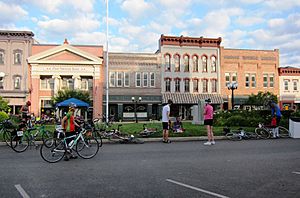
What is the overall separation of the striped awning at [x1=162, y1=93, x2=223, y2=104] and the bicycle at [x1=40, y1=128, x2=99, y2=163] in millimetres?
35304

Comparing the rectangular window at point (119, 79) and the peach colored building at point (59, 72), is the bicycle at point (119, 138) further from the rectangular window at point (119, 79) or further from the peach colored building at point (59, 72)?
the rectangular window at point (119, 79)

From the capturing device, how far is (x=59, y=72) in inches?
1725

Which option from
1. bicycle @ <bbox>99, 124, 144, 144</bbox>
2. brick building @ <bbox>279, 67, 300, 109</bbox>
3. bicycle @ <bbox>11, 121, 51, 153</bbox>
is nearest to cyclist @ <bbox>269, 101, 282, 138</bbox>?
bicycle @ <bbox>99, 124, 144, 144</bbox>

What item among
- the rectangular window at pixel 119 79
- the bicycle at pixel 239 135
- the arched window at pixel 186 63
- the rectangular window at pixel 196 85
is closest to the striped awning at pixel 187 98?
the rectangular window at pixel 196 85

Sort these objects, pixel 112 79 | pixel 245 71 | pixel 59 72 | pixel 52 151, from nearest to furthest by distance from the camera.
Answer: pixel 52 151
pixel 59 72
pixel 112 79
pixel 245 71

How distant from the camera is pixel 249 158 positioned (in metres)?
9.77

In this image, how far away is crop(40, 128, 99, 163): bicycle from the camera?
927cm

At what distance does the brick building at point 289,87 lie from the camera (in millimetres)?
50219

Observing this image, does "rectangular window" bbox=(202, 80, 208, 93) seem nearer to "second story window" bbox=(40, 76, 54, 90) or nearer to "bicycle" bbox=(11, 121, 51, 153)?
"second story window" bbox=(40, 76, 54, 90)

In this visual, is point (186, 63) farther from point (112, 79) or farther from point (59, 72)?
point (59, 72)

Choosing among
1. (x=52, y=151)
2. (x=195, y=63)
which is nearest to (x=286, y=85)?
(x=195, y=63)

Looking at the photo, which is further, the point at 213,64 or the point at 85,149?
the point at 213,64

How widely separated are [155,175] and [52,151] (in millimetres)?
3732

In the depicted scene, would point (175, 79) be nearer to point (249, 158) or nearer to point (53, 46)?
point (53, 46)
